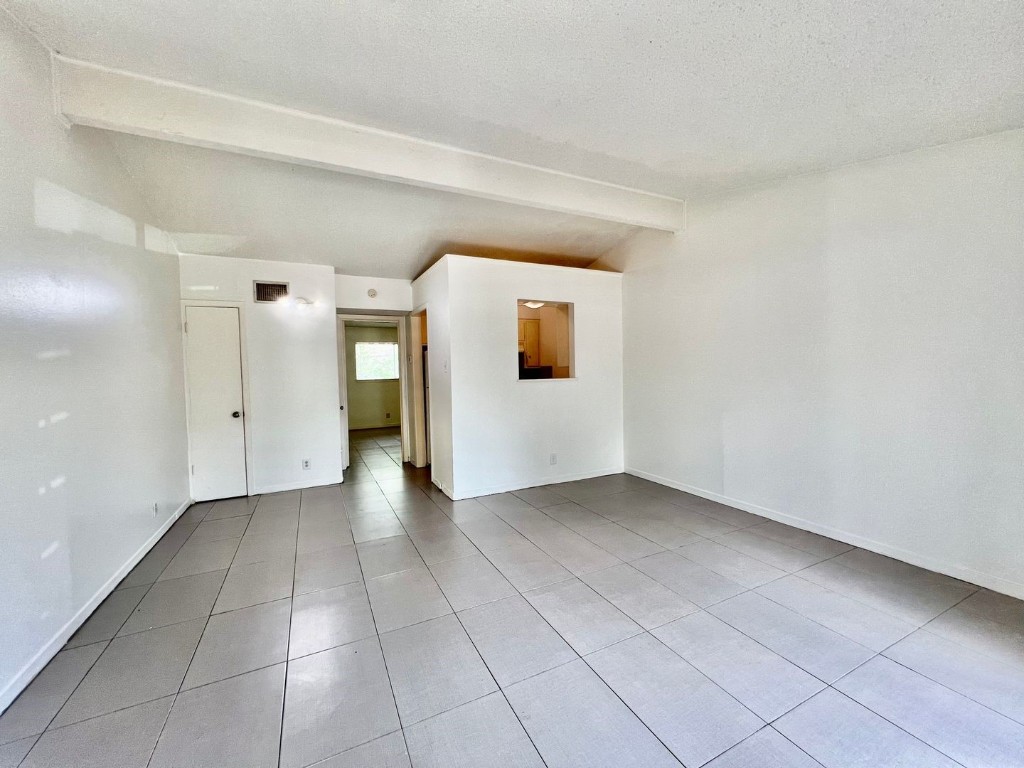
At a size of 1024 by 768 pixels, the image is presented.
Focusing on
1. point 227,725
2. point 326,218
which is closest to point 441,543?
point 227,725

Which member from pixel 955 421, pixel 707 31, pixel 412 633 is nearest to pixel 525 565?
pixel 412 633

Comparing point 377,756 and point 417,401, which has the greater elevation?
point 417,401

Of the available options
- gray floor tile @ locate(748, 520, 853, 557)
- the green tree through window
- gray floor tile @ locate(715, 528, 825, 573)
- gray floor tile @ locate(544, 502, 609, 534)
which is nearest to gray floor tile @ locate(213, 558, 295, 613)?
gray floor tile @ locate(544, 502, 609, 534)

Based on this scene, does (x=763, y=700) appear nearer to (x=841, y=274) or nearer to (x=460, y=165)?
(x=841, y=274)

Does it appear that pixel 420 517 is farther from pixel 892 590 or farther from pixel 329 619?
pixel 892 590

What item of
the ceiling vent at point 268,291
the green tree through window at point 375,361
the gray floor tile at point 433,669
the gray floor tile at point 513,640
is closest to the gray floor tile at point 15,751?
the gray floor tile at point 433,669

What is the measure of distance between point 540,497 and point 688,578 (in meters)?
1.90

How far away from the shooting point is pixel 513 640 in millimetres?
2109

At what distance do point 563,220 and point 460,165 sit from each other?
167 cm

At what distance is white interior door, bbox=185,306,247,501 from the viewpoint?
14.1ft

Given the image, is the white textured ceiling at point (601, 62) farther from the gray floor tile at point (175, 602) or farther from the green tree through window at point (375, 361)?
the green tree through window at point (375, 361)

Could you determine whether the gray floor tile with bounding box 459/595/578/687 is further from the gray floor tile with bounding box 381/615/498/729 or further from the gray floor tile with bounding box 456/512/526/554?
the gray floor tile with bounding box 456/512/526/554

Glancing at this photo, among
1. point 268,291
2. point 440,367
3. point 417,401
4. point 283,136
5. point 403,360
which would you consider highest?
point 283,136

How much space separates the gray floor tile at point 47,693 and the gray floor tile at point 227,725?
19.9 inches
